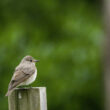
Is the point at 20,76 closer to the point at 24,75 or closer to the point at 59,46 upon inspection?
the point at 24,75

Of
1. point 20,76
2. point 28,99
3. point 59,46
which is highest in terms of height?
point 59,46

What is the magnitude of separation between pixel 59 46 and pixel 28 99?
7609 mm

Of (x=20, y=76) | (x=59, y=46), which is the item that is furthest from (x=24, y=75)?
(x=59, y=46)

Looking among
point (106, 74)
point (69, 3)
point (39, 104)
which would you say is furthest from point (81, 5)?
point (39, 104)

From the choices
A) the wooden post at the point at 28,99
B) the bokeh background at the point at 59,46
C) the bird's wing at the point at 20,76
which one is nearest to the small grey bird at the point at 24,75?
the bird's wing at the point at 20,76

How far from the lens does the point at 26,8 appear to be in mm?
17781

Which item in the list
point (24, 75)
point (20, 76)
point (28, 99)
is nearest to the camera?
point (28, 99)

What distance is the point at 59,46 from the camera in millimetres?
15016

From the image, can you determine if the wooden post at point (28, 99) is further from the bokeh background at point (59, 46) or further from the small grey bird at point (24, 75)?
the bokeh background at point (59, 46)

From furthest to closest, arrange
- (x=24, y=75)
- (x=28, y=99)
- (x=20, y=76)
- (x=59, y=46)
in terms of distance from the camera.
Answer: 1. (x=59, y=46)
2. (x=24, y=75)
3. (x=20, y=76)
4. (x=28, y=99)

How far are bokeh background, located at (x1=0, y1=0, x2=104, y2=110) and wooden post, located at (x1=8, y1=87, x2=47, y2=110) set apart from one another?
19.8ft

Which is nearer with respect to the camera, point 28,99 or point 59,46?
point 28,99

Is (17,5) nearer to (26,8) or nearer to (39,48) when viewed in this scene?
(26,8)

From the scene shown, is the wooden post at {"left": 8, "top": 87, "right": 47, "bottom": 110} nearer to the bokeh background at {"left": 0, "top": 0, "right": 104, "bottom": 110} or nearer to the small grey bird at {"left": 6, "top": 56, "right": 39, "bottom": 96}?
the small grey bird at {"left": 6, "top": 56, "right": 39, "bottom": 96}
